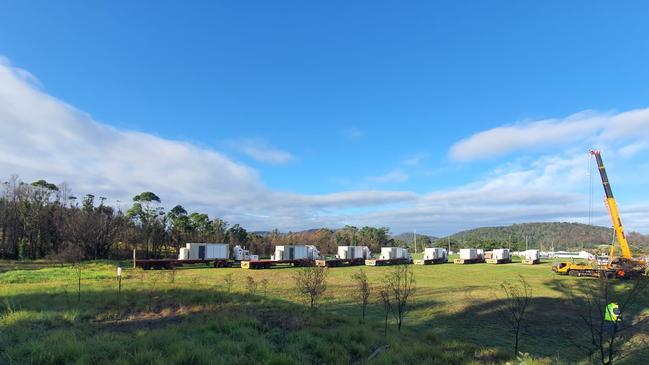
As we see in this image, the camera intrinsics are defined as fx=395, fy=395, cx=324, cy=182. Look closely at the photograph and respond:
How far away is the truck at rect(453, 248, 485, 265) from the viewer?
2533 inches

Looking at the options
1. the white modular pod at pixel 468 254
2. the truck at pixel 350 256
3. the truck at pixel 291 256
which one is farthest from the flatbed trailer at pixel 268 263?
the white modular pod at pixel 468 254

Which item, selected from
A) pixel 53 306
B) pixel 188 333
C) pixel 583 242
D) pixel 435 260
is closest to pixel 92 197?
pixel 435 260

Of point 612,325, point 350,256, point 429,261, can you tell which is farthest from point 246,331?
point 429,261

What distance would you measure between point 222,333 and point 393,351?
143 inches

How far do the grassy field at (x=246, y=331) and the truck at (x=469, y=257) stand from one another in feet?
154

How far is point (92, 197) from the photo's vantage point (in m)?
66.4

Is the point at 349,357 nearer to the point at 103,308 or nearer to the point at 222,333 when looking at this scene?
the point at 222,333

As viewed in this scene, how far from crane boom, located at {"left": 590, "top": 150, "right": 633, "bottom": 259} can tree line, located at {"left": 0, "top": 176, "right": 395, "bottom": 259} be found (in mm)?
55319

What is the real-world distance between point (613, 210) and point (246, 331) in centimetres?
4348

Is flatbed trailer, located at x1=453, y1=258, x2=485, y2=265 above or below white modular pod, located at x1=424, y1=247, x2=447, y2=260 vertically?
below

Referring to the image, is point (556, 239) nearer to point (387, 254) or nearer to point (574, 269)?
point (387, 254)

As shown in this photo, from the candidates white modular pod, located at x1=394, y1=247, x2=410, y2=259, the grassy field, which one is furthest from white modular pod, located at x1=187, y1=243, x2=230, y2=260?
white modular pod, located at x1=394, y1=247, x2=410, y2=259

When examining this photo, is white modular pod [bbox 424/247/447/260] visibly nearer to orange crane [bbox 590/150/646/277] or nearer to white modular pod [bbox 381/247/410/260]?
white modular pod [bbox 381/247/410/260]

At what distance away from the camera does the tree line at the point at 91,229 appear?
5441 centimetres
